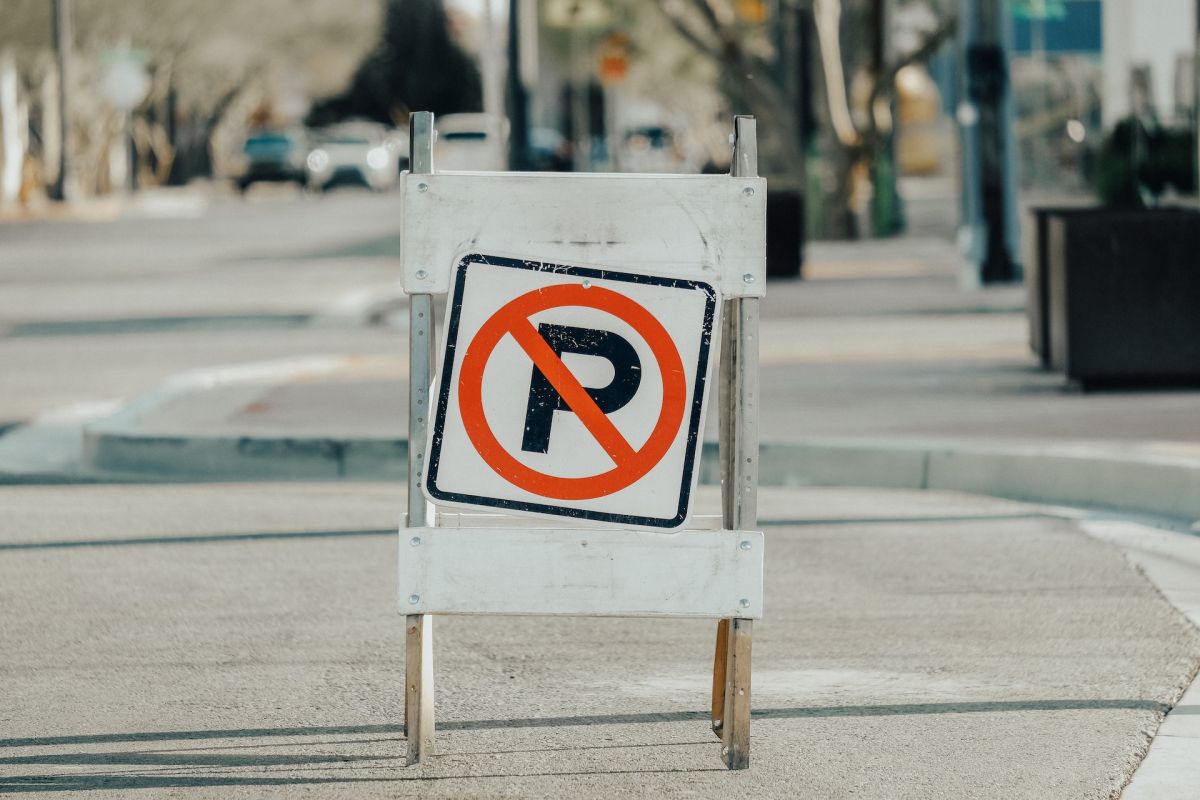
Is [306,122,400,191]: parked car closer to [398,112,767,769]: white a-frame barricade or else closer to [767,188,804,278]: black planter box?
[767,188,804,278]: black planter box

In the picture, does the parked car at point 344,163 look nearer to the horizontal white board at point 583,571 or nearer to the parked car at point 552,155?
the parked car at point 552,155

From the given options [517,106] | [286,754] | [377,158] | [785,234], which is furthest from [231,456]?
[377,158]

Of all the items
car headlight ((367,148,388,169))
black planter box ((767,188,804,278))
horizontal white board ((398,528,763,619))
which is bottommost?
horizontal white board ((398,528,763,619))

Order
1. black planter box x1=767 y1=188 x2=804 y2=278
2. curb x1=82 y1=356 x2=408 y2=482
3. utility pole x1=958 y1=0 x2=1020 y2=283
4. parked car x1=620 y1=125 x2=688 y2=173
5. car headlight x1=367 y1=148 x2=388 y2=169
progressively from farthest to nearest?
1. car headlight x1=367 y1=148 x2=388 y2=169
2. parked car x1=620 y1=125 x2=688 y2=173
3. black planter box x1=767 y1=188 x2=804 y2=278
4. utility pole x1=958 y1=0 x2=1020 y2=283
5. curb x1=82 y1=356 x2=408 y2=482

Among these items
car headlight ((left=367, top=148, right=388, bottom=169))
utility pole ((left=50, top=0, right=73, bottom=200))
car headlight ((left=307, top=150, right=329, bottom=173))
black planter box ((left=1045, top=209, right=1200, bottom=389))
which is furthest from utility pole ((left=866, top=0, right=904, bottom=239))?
car headlight ((left=307, top=150, right=329, bottom=173))

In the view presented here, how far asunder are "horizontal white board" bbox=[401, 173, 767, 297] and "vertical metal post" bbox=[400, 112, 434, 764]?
0.22 feet

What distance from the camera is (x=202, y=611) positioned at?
23.0 ft

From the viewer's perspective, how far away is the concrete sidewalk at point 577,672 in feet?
16.5

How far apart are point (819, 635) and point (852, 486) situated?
10.7 feet

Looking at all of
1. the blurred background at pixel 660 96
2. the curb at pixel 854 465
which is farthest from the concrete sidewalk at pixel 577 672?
the blurred background at pixel 660 96

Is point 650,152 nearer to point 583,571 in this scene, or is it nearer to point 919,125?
point 919,125

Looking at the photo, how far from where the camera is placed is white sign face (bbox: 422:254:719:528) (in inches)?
195

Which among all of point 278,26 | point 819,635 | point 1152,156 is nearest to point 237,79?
point 278,26

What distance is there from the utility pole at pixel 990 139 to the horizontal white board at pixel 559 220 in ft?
50.6
